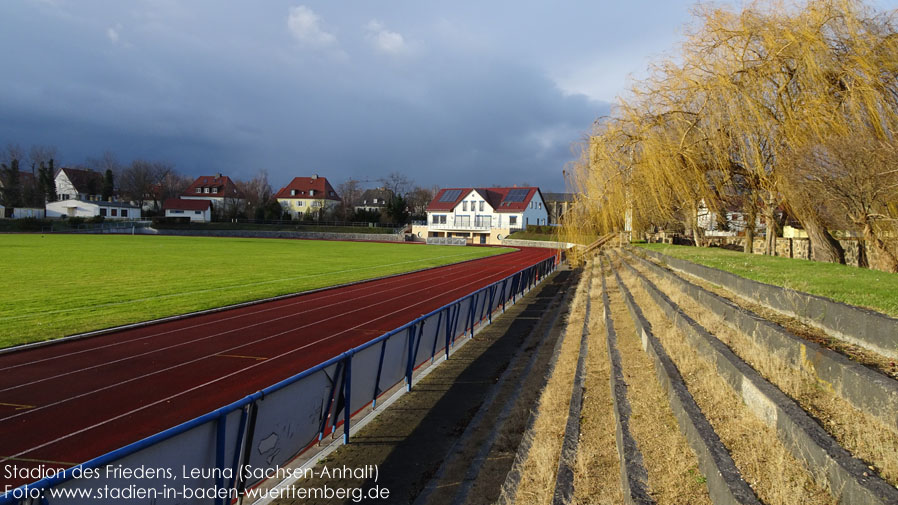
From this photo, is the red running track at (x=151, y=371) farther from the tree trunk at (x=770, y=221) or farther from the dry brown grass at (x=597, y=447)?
the tree trunk at (x=770, y=221)

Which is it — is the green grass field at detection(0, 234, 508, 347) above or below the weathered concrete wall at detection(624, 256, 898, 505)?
below

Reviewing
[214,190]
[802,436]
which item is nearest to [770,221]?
[802,436]

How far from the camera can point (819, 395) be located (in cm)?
511

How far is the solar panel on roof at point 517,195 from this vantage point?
288 ft

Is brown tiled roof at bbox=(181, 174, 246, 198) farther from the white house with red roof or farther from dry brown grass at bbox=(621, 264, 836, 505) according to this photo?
dry brown grass at bbox=(621, 264, 836, 505)

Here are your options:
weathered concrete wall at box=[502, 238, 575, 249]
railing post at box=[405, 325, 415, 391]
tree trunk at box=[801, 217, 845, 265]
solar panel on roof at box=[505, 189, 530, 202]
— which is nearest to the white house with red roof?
solar panel on roof at box=[505, 189, 530, 202]

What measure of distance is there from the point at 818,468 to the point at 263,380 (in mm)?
8762

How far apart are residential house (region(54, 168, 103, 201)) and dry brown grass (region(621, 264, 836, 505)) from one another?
431ft

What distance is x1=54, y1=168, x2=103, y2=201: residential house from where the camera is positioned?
112m

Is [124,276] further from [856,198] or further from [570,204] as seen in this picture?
[856,198]

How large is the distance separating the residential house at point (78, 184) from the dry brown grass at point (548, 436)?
128226 millimetres

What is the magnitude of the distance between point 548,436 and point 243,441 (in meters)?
3.72

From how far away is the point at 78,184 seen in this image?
113500mm

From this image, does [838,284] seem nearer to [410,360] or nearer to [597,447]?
[597,447]
